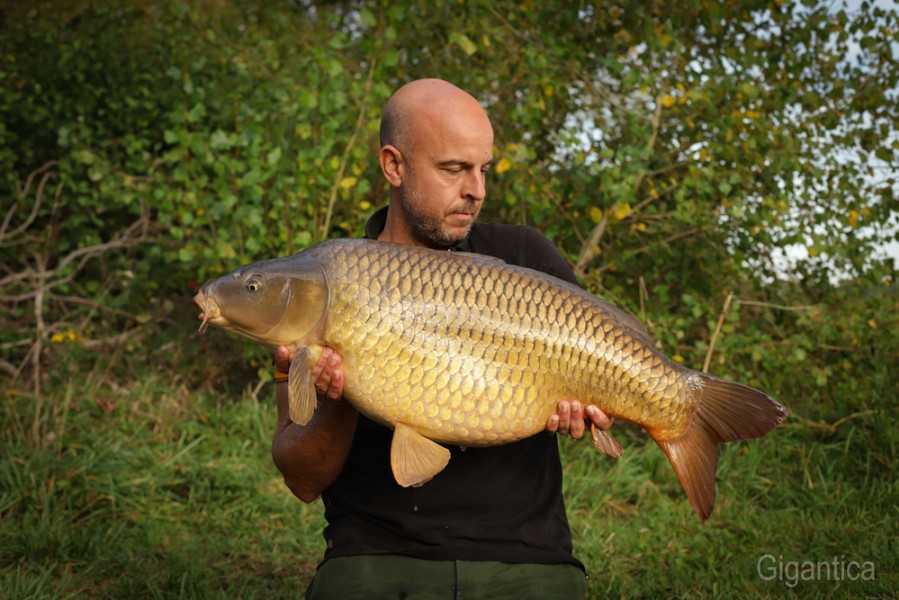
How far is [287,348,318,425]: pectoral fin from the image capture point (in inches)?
62.2

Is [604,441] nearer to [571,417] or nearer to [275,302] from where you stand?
[571,417]

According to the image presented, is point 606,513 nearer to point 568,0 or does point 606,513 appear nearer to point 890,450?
point 890,450

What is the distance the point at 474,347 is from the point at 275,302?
34 cm

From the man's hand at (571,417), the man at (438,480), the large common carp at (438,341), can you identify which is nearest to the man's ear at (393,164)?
the man at (438,480)

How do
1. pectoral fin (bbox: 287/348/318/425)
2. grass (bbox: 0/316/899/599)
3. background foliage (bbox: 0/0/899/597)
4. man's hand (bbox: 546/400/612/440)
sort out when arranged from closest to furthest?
1. pectoral fin (bbox: 287/348/318/425)
2. man's hand (bbox: 546/400/612/440)
3. grass (bbox: 0/316/899/599)
4. background foliage (bbox: 0/0/899/597)

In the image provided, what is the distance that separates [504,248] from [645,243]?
2.17m

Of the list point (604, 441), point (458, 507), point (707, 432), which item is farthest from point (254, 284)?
point (707, 432)

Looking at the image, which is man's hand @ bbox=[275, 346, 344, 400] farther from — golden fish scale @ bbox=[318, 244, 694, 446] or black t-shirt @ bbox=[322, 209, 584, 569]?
black t-shirt @ bbox=[322, 209, 584, 569]

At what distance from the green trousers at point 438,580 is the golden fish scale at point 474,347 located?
298mm

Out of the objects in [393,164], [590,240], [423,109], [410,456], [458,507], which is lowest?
[590,240]

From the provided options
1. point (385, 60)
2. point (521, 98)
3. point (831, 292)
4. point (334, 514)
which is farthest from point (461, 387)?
point (521, 98)

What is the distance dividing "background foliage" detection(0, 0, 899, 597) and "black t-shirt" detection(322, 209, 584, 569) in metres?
1.05

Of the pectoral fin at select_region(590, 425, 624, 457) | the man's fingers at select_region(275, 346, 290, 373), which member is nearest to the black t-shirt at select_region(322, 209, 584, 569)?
the pectoral fin at select_region(590, 425, 624, 457)

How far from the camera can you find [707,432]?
5.81 feet
